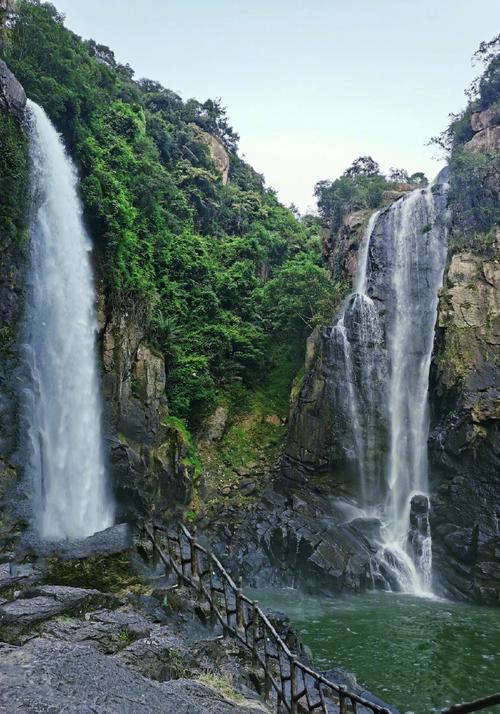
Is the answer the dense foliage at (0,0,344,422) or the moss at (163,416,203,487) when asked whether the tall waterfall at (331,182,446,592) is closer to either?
the dense foliage at (0,0,344,422)

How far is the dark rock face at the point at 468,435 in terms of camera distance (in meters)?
15.6

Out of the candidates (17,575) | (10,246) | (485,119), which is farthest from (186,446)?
(485,119)

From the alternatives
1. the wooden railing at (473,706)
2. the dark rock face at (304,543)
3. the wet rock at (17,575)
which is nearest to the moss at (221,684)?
the wet rock at (17,575)

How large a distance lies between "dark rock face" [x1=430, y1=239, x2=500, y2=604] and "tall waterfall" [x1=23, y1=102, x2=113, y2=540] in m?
10.8

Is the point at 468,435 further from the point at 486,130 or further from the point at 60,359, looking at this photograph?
the point at 486,130

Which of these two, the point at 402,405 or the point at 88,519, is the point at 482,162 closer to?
the point at 402,405

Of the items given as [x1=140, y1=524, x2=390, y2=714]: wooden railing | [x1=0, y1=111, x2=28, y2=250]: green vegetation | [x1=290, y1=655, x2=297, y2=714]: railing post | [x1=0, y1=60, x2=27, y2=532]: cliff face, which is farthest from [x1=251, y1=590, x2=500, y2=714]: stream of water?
[x1=0, y1=111, x2=28, y2=250]: green vegetation

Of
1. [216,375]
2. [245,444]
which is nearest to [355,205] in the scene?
[216,375]

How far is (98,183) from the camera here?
63.1 ft

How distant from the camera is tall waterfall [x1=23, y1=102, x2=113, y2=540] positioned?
1511 cm

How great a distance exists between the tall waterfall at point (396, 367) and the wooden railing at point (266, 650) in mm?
9134

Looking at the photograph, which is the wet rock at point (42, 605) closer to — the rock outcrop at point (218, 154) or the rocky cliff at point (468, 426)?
the rocky cliff at point (468, 426)

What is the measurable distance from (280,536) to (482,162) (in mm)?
18372

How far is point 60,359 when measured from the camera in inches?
660
